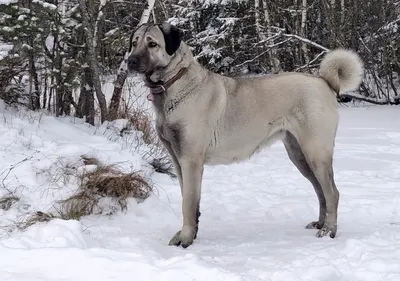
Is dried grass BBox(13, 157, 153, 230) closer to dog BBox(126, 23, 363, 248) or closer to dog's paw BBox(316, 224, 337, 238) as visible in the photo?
dog BBox(126, 23, 363, 248)

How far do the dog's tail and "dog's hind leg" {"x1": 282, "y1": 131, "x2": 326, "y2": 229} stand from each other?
0.56 metres

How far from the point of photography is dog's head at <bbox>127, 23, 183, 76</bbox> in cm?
391

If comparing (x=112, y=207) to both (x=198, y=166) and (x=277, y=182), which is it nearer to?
(x=198, y=166)

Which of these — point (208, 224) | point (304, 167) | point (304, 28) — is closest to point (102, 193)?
point (208, 224)

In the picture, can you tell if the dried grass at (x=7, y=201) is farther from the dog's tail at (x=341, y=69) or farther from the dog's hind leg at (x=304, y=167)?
the dog's tail at (x=341, y=69)

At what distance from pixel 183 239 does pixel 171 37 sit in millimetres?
1462

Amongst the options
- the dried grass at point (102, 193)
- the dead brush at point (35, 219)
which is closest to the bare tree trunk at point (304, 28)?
the dried grass at point (102, 193)

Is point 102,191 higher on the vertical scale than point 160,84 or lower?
lower

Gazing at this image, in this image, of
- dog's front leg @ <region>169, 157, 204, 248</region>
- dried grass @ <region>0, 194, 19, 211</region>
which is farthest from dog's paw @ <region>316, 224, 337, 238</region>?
dried grass @ <region>0, 194, 19, 211</region>

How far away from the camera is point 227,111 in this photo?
4215 mm

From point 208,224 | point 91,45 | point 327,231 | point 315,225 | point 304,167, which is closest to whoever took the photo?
point 327,231

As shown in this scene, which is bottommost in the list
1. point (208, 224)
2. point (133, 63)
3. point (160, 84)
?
point (208, 224)

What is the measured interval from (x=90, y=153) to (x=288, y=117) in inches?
79.0

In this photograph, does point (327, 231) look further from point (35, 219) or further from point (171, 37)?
point (35, 219)
